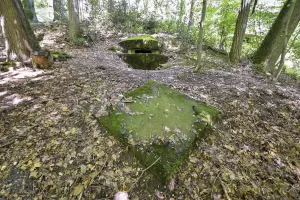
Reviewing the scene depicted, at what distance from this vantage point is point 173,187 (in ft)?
5.50

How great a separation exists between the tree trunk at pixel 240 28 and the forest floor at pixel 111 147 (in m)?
2.31

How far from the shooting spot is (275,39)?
17.0 ft

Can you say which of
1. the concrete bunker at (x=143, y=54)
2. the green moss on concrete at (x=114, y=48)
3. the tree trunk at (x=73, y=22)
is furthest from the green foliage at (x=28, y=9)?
the concrete bunker at (x=143, y=54)

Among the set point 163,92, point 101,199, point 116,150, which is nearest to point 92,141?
point 116,150

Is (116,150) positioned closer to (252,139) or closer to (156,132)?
(156,132)

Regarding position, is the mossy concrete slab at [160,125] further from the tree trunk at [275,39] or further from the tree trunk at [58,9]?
the tree trunk at [58,9]

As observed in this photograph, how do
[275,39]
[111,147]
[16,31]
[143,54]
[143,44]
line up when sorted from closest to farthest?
[111,147] < [16,31] < [275,39] < [143,54] < [143,44]

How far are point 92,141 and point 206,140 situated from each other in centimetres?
160

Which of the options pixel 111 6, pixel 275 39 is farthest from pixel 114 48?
pixel 111 6

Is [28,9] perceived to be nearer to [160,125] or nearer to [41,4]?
[41,4]

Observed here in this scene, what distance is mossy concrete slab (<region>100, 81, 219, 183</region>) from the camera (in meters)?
1.82

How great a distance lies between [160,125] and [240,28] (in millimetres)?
4798

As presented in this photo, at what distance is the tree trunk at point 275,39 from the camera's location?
195 inches

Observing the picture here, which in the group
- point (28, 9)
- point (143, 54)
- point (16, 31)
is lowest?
point (143, 54)
